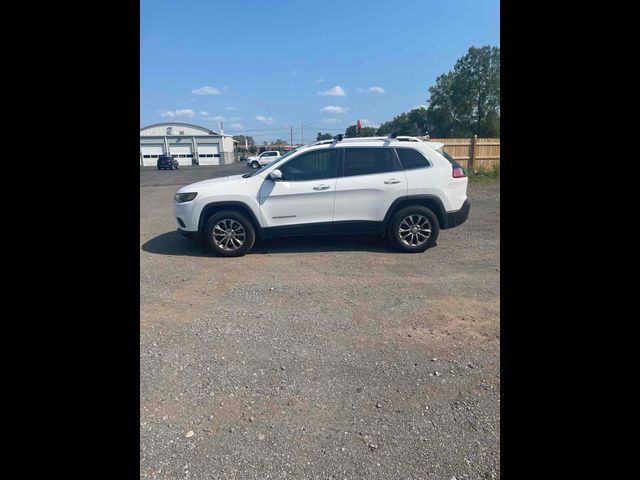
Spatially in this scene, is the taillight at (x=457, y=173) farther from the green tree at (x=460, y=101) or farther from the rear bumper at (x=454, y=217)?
the green tree at (x=460, y=101)

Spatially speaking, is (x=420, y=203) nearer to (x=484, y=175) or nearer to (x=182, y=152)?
(x=484, y=175)

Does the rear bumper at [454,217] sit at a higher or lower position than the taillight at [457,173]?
lower

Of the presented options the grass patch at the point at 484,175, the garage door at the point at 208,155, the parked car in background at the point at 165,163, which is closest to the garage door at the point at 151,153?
the garage door at the point at 208,155

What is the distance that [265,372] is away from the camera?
2.65 meters

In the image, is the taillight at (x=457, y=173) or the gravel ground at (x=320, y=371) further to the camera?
the taillight at (x=457, y=173)

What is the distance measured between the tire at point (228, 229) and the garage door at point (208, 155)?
56.2 meters

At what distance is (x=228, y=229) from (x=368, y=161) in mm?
2508

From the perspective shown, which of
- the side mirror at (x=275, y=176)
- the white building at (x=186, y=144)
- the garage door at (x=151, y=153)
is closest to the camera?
the side mirror at (x=275, y=176)

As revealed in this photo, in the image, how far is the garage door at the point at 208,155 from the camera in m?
57.8

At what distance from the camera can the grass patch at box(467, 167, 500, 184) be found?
653 inches
